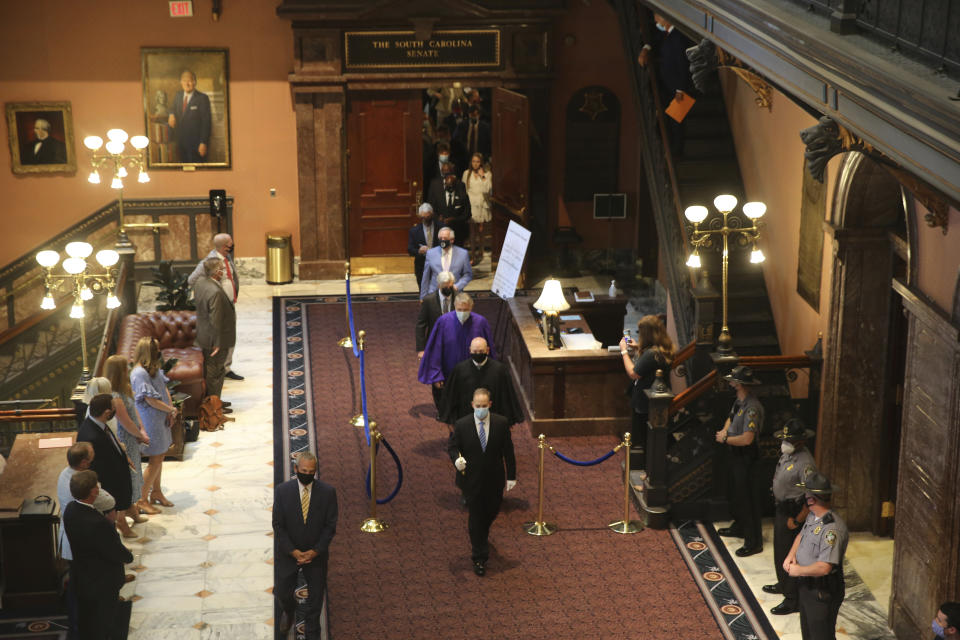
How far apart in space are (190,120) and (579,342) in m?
7.19

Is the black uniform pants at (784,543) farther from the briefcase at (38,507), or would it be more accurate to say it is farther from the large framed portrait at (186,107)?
the large framed portrait at (186,107)

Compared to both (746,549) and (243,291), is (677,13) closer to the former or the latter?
(746,549)

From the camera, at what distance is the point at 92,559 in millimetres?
8445

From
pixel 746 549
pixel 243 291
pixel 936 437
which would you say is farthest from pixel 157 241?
pixel 936 437

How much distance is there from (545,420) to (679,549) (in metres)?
2.53

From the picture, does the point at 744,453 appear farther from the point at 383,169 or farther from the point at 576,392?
the point at 383,169

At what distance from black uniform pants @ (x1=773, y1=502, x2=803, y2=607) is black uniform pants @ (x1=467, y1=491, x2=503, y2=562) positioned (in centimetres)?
211

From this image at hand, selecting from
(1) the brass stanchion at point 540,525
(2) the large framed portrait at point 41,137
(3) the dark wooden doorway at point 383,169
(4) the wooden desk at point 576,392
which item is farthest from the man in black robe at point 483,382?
(2) the large framed portrait at point 41,137

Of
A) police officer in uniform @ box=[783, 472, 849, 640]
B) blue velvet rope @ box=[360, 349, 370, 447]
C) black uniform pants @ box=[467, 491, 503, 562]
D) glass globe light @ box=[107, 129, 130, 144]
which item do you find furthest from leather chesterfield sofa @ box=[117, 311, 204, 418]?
police officer in uniform @ box=[783, 472, 849, 640]

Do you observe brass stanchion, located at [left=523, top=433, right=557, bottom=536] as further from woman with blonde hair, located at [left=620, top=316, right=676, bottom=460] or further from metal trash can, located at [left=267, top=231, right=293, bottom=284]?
metal trash can, located at [left=267, top=231, right=293, bottom=284]

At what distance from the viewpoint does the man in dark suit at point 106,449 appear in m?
9.36

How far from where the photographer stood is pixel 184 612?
9383mm

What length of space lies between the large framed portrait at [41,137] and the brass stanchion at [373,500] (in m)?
8.57

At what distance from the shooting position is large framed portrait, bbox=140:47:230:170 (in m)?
17.0
